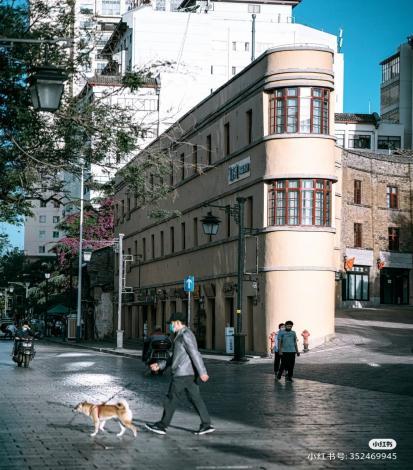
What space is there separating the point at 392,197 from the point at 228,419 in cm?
5565

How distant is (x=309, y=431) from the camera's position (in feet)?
44.9

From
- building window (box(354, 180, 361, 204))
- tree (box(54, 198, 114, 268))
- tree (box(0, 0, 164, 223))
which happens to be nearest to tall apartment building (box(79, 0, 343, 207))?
tree (box(54, 198, 114, 268))

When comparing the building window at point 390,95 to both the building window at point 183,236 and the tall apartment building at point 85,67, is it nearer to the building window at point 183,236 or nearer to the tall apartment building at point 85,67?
the tall apartment building at point 85,67

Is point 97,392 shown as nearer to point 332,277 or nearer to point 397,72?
point 332,277

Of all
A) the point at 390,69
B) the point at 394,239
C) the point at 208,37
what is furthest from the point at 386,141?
the point at 394,239

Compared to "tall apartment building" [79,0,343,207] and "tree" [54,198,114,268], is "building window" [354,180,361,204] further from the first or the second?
"tree" [54,198,114,268]

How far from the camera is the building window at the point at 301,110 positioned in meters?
38.6

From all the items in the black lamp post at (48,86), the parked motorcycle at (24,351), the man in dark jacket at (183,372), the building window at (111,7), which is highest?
A: the building window at (111,7)

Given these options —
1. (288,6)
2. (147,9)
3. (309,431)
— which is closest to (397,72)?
(288,6)

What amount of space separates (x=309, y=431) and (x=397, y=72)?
8206 cm

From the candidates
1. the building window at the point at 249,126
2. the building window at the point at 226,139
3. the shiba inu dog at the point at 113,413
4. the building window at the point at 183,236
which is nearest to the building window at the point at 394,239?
the building window at the point at 183,236

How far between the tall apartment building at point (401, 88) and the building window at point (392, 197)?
775 inches

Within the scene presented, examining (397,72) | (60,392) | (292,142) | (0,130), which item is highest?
(397,72)

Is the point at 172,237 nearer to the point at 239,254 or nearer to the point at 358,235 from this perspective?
the point at 358,235
